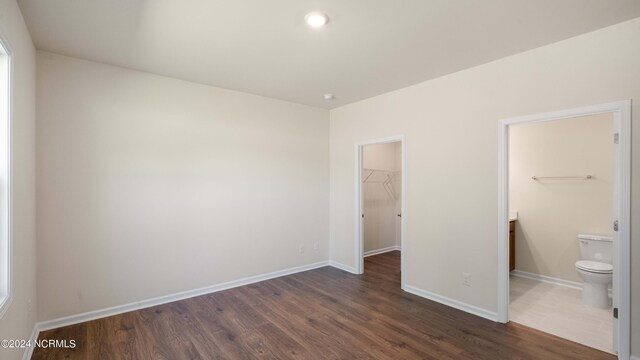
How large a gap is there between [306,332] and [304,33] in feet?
8.81

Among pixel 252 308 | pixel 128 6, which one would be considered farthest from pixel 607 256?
pixel 128 6

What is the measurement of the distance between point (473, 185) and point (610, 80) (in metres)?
1.37

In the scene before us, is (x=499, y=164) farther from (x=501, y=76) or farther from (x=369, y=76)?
(x=369, y=76)

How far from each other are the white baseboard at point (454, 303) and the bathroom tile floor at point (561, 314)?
0.23 m

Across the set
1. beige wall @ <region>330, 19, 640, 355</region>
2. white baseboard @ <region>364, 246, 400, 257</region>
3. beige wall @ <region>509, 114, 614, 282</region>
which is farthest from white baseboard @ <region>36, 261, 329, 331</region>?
beige wall @ <region>509, 114, 614, 282</region>

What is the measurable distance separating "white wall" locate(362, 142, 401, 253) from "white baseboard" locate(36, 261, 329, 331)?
178 cm

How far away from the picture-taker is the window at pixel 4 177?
72.0 inches

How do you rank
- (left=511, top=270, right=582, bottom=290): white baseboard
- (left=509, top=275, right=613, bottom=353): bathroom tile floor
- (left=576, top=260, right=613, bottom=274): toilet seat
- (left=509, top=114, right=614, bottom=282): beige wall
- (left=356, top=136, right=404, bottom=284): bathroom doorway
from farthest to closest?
(left=356, top=136, right=404, bottom=284): bathroom doorway, (left=511, top=270, right=582, bottom=290): white baseboard, (left=509, top=114, right=614, bottom=282): beige wall, (left=576, top=260, right=613, bottom=274): toilet seat, (left=509, top=275, right=613, bottom=353): bathroom tile floor

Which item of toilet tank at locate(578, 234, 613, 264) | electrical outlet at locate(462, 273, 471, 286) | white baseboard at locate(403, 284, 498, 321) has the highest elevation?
toilet tank at locate(578, 234, 613, 264)

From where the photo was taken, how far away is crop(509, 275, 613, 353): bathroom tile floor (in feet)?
8.93

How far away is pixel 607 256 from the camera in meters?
3.63

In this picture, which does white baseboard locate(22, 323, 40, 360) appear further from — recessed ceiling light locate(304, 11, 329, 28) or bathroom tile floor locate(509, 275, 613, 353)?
bathroom tile floor locate(509, 275, 613, 353)

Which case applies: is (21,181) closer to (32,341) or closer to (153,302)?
(32,341)

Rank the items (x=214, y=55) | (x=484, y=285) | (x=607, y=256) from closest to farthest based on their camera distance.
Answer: (x=214, y=55) < (x=484, y=285) < (x=607, y=256)
